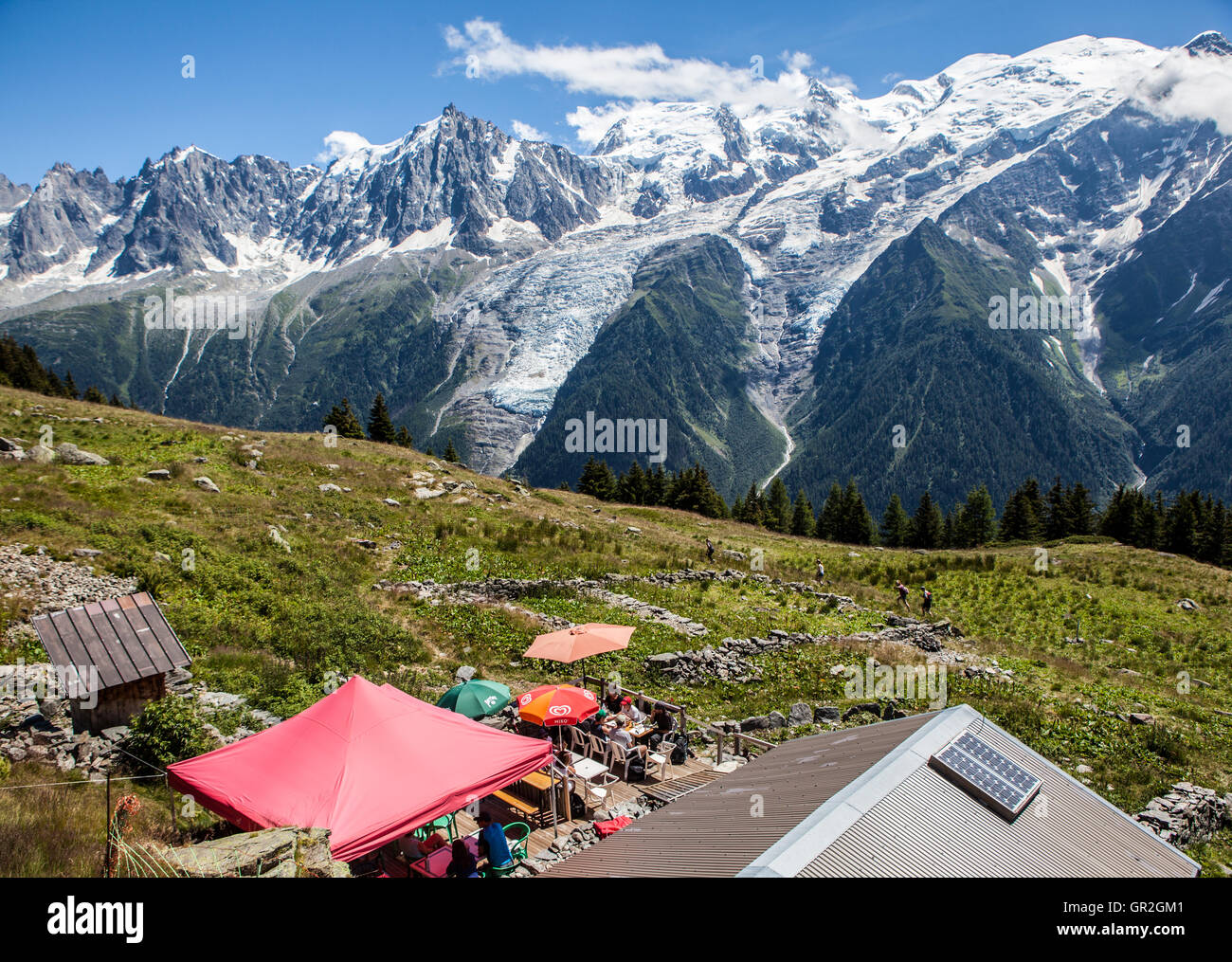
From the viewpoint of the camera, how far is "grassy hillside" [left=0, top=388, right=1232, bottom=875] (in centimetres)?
1752

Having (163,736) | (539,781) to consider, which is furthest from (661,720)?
(163,736)

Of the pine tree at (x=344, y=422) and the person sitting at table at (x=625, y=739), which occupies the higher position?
the pine tree at (x=344, y=422)

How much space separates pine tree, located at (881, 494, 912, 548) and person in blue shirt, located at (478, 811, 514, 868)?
91.2 m

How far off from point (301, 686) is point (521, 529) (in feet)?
75.6

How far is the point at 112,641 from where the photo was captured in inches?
480

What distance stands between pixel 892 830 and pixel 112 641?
13.4 meters

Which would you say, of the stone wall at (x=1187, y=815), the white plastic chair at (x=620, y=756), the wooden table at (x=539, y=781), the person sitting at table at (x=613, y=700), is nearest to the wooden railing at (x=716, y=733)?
the person sitting at table at (x=613, y=700)

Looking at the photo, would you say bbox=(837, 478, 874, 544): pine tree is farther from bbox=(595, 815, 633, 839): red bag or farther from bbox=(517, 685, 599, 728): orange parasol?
bbox=(595, 815, 633, 839): red bag

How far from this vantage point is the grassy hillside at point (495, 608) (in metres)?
17.5

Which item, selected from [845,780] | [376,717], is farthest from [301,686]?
[845,780]

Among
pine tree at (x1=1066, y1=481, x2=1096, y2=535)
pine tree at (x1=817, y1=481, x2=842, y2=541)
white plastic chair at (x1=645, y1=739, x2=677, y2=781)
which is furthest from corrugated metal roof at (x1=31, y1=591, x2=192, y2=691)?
pine tree at (x1=1066, y1=481, x2=1096, y2=535)

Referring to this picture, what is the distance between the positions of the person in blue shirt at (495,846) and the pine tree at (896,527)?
9120cm

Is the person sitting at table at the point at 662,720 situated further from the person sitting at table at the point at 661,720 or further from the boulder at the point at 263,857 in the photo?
the boulder at the point at 263,857
